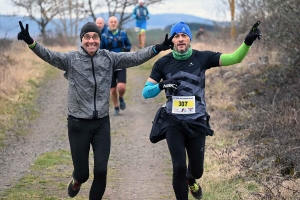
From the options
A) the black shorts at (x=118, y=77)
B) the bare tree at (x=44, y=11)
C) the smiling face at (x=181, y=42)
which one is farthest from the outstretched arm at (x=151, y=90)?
the bare tree at (x=44, y=11)

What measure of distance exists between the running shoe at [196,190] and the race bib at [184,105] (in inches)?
40.6

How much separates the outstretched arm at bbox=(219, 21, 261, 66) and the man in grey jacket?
617 mm

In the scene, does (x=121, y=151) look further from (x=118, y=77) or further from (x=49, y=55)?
(x=49, y=55)

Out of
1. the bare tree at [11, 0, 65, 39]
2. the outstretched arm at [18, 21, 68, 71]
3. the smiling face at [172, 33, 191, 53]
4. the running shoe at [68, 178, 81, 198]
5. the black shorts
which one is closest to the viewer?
the outstretched arm at [18, 21, 68, 71]

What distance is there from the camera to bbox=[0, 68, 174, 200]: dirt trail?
7484mm

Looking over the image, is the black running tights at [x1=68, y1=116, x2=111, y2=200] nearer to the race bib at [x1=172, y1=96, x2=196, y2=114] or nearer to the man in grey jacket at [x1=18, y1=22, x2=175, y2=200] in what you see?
the man in grey jacket at [x1=18, y1=22, x2=175, y2=200]

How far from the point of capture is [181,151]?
5.88 meters

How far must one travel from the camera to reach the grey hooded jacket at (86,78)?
5.85m

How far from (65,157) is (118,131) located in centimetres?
216

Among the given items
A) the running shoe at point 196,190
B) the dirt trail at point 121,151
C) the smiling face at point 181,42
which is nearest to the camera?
the smiling face at point 181,42

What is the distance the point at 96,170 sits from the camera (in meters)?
5.79

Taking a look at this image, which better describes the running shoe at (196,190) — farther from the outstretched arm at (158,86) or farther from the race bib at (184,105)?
the outstretched arm at (158,86)

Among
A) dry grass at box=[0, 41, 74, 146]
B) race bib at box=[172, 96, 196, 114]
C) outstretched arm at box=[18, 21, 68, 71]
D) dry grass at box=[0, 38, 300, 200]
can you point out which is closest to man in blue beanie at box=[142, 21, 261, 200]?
race bib at box=[172, 96, 196, 114]

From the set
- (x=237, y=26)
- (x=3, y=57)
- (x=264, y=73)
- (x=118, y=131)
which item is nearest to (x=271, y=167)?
(x=118, y=131)
